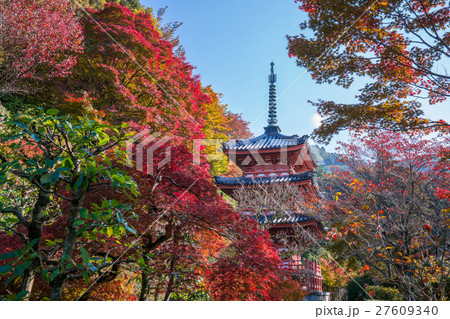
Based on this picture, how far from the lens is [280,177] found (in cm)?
860

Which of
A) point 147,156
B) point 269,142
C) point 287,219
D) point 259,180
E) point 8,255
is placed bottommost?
point 8,255

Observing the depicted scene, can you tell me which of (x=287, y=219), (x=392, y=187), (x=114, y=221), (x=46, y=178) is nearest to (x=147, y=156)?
(x=114, y=221)

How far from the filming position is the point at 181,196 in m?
3.12

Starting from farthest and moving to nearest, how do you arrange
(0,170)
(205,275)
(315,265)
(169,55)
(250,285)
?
(169,55), (315,265), (205,275), (250,285), (0,170)

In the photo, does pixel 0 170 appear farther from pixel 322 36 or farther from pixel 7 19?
pixel 7 19

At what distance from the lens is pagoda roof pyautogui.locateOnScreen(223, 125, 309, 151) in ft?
27.7

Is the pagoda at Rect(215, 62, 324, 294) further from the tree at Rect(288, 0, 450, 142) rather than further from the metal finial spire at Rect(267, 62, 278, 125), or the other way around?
the tree at Rect(288, 0, 450, 142)

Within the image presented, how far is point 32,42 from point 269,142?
23.7ft

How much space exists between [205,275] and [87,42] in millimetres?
8963

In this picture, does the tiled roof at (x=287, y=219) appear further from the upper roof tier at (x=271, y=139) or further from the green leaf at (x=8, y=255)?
the green leaf at (x=8, y=255)

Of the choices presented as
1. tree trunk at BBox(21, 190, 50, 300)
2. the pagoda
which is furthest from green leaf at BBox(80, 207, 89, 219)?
the pagoda

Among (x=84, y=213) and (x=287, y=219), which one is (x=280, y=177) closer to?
(x=287, y=219)

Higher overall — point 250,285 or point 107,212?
point 107,212
